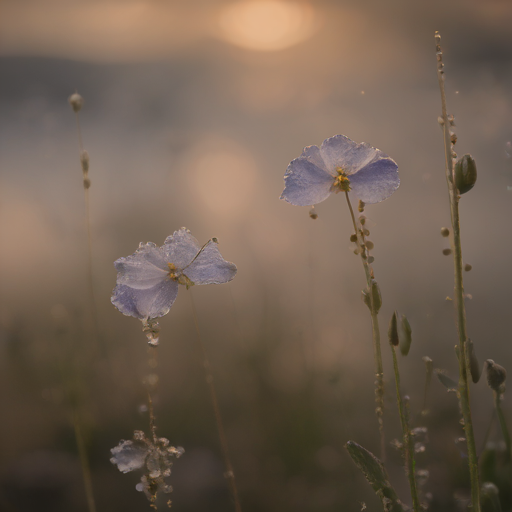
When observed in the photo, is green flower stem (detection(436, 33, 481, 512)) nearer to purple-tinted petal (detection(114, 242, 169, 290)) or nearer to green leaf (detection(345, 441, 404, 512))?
green leaf (detection(345, 441, 404, 512))

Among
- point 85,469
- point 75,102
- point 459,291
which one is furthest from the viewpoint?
point 85,469

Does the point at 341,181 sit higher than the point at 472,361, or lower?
higher

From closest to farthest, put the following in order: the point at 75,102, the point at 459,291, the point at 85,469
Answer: the point at 459,291 < the point at 75,102 < the point at 85,469

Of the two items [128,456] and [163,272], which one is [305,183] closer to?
[163,272]

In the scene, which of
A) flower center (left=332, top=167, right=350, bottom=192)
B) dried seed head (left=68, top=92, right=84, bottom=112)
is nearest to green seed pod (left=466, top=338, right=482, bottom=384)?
flower center (left=332, top=167, right=350, bottom=192)

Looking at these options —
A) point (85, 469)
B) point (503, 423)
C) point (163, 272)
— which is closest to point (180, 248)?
point (163, 272)

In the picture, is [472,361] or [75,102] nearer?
[472,361]
